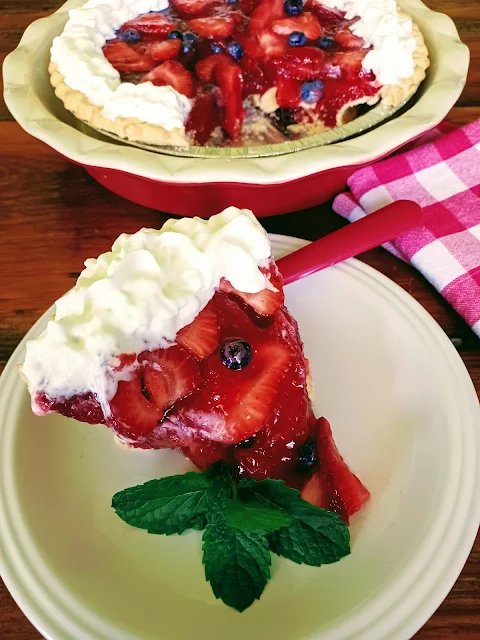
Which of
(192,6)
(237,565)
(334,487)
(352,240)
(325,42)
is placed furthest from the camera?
(192,6)

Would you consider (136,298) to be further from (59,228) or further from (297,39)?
(297,39)

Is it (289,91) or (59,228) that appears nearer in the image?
(59,228)

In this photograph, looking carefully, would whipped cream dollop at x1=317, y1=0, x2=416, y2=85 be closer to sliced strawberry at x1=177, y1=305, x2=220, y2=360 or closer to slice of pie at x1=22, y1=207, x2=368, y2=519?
slice of pie at x1=22, y1=207, x2=368, y2=519

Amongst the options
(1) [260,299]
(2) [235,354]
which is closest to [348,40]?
(1) [260,299]

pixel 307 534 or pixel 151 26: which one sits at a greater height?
pixel 151 26

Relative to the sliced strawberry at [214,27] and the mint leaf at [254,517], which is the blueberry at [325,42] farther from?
the mint leaf at [254,517]

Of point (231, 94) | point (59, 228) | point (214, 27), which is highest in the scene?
point (214, 27)
